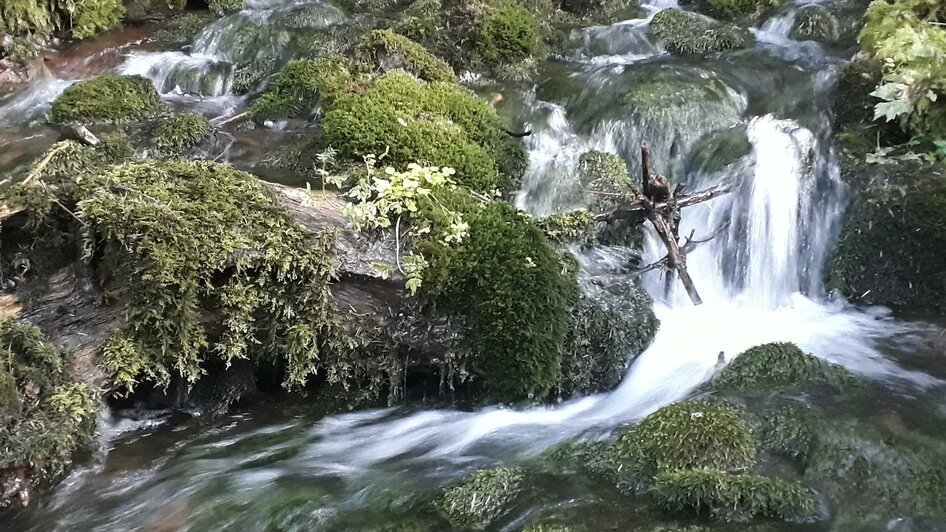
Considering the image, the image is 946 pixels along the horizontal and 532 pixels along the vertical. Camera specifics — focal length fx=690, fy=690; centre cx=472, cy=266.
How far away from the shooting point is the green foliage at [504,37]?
25.8 feet

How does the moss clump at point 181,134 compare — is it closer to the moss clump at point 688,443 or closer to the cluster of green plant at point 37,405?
the cluster of green plant at point 37,405

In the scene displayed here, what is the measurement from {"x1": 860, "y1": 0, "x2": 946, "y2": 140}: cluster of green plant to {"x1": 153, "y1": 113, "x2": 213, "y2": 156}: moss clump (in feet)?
19.4

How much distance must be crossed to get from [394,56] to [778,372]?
4.43 meters

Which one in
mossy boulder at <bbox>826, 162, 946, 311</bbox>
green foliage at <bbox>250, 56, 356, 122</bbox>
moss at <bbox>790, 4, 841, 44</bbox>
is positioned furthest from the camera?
moss at <bbox>790, 4, 841, 44</bbox>

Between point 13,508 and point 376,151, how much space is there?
3.27m

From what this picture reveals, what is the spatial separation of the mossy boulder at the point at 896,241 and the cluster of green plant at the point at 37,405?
228 inches

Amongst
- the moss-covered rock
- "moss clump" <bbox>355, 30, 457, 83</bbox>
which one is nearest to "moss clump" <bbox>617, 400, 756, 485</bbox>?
the moss-covered rock

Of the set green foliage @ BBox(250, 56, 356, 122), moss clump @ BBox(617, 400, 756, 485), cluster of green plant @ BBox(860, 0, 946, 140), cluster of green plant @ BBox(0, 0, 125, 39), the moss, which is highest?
cluster of green plant @ BBox(0, 0, 125, 39)

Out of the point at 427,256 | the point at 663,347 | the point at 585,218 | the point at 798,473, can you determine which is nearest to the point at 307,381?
the point at 427,256

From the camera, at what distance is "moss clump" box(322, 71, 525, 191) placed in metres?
5.45

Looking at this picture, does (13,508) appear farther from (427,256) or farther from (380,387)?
(427,256)

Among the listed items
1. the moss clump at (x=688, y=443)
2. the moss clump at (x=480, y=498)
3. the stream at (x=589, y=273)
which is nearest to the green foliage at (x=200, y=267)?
the stream at (x=589, y=273)

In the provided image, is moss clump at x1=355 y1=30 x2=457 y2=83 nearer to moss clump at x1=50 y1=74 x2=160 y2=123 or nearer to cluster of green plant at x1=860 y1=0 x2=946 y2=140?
moss clump at x1=50 y1=74 x2=160 y2=123

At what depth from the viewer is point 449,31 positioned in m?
7.93
